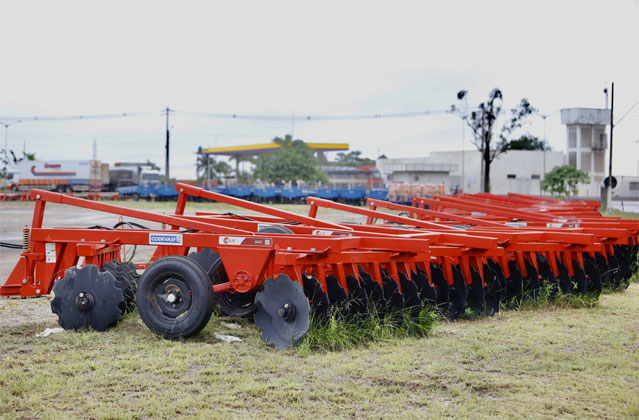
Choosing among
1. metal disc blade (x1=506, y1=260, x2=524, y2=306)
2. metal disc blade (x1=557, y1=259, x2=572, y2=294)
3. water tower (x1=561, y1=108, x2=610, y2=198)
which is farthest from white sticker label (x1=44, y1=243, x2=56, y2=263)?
water tower (x1=561, y1=108, x2=610, y2=198)

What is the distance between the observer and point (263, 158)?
205 ft

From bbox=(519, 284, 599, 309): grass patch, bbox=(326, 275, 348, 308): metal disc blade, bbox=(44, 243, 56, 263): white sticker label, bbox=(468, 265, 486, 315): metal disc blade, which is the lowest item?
bbox=(519, 284, 599, 309): grass patch

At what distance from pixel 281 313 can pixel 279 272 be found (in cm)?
42

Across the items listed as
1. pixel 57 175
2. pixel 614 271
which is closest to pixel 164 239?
pixel 614 271

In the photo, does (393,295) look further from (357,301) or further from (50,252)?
(50,252)

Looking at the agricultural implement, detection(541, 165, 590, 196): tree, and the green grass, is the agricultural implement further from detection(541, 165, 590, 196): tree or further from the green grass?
detection(541, 165, 590, 196): tree

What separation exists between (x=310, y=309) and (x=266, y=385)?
127 centimetres

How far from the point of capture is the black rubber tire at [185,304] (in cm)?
574

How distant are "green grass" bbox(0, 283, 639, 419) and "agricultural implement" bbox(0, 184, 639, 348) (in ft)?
0.96

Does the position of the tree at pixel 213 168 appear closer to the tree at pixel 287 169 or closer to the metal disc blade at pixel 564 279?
the tree at pixel 287 169

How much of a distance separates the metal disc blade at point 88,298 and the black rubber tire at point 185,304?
43 centimetres

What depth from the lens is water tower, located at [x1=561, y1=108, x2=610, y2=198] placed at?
61.5 meters

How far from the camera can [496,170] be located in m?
65.8

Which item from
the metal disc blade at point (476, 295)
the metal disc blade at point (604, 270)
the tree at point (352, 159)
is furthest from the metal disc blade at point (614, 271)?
the tree at point (352, 159)
